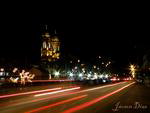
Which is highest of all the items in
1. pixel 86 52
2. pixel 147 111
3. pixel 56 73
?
pixel 86 52

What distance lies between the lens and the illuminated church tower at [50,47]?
112000mm

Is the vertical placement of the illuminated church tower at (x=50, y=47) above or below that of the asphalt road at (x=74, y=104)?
above

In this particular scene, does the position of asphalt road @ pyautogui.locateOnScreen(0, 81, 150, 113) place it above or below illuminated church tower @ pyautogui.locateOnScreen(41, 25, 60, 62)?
below

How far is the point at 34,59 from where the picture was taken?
98.2 meters

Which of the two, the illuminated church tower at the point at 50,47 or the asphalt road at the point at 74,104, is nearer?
the asphalt road at the point at 74,104

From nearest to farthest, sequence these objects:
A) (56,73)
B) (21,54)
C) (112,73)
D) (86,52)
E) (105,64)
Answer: (21,54) < (56,73) < (86,52) < (105,64) < (112,73)

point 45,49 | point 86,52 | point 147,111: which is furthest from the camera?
point 86,52

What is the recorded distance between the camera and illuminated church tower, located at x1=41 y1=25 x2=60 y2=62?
112m

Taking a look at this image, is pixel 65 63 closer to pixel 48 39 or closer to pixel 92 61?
pixel 48 39

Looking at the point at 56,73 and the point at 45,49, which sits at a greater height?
the point at 45,49

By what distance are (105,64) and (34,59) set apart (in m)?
65.9

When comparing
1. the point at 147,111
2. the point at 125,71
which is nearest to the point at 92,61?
the point at 125,71

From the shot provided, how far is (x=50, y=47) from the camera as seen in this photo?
390 feet

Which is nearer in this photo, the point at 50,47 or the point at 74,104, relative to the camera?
the point at 74,104
